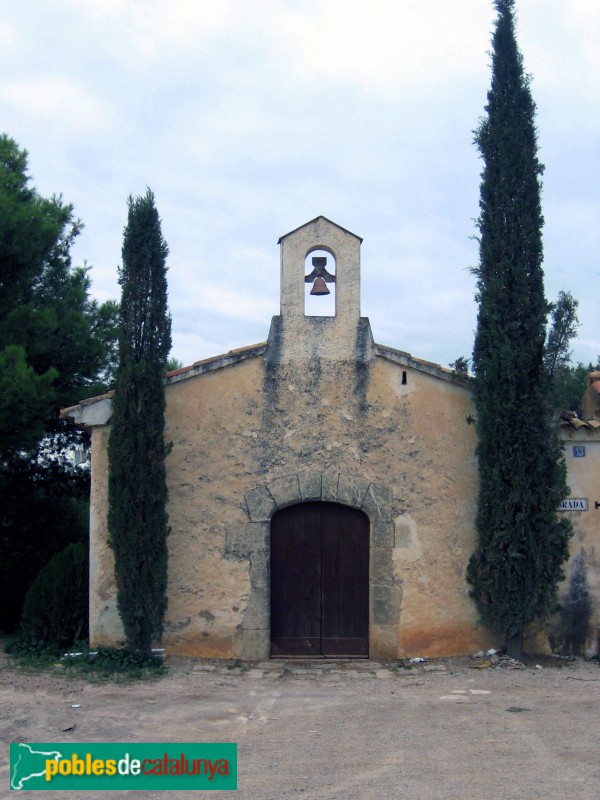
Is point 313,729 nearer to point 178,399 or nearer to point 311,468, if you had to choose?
point 311,468

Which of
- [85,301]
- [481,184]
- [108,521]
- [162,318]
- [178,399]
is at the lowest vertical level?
[108,521]

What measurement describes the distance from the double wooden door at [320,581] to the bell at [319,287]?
2592 mm

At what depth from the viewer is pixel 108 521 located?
33.1 ft

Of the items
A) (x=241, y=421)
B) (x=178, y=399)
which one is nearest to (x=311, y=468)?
(x=241, y=421)

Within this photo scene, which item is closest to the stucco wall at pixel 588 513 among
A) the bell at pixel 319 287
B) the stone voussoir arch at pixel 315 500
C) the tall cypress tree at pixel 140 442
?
the stone voussoir arch at pixel 315 500

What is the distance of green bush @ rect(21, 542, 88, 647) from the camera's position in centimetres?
1064

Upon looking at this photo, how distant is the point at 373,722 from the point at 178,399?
15.0 feet

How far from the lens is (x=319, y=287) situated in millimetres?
10633

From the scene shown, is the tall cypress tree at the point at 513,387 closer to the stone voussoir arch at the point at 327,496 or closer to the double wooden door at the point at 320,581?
the stone voussoir arch at the point at 327,496

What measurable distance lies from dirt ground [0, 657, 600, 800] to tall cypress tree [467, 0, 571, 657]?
950 millimetres

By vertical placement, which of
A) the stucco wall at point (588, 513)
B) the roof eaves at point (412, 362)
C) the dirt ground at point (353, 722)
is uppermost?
the roof eaves at point (412, 362)

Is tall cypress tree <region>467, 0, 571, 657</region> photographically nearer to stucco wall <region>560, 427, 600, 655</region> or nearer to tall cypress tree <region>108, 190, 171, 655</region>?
stucco wall <region>560, 427, 600, 655</region>

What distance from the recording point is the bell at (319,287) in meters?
10.6

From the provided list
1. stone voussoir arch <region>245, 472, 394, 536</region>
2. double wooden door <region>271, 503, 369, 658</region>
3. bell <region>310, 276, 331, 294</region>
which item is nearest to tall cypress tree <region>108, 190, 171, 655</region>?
stone voussoir arch <region>245, 472, 394, 536</region>
